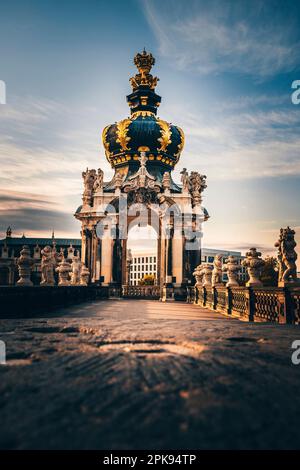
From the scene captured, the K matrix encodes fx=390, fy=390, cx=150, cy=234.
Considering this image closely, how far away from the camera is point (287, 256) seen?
1051 centimetres

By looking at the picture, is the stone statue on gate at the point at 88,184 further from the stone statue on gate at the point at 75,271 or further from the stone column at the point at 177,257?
the stone column at the point at 177,257

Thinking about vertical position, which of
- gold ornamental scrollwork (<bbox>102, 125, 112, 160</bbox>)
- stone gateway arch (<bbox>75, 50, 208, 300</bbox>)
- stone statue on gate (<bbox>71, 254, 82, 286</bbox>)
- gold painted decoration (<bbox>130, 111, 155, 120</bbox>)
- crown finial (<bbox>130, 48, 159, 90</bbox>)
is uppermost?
crown finial (<bbox>130, 48, 159, 90</bbox>)

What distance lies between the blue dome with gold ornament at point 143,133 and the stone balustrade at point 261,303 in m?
20.9

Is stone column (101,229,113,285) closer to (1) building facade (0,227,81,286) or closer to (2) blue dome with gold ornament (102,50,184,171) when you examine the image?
(2) blue dome with gold ornament (102,50,184,171)

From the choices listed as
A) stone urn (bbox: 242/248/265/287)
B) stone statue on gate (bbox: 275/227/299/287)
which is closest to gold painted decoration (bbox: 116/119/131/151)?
stone urn (bbox: 242/248/265/287)

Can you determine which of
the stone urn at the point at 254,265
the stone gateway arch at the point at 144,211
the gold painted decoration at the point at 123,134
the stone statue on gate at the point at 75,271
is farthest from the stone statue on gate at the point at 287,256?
the gold painted decoration at the point at 123,134

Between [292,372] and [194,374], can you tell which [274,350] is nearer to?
[292,372]

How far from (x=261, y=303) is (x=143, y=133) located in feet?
88.2

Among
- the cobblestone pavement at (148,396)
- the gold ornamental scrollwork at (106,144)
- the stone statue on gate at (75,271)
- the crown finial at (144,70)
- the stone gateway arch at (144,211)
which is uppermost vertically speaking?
the crown finial at (144,70)

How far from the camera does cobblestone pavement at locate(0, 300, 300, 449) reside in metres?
2.35

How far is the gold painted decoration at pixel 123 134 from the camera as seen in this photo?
1407 inches

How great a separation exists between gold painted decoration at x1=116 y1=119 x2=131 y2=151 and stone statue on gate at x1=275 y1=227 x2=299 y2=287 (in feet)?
88.1
